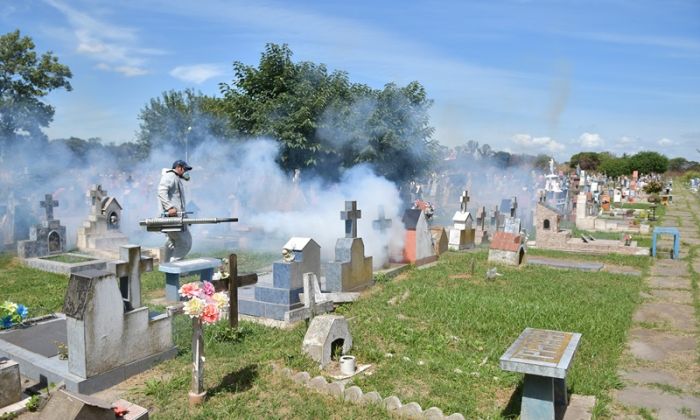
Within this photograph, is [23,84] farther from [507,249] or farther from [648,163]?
[648,163]

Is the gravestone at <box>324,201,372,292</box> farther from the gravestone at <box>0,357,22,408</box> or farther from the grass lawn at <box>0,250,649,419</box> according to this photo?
the gravestone at <box>0,357,22,408</box>

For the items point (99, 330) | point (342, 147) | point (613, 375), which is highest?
point (342, 147)

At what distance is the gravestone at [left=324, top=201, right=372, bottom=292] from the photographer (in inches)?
413

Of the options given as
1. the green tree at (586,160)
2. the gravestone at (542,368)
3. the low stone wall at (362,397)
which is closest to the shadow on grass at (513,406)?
the gravestone at (542,368)

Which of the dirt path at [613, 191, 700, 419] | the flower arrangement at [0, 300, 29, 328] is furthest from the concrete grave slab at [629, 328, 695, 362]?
the flower arrangement at [0, 300, 29, 328]

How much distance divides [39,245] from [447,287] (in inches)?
439

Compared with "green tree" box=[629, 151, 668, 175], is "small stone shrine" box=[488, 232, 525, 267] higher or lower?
lower

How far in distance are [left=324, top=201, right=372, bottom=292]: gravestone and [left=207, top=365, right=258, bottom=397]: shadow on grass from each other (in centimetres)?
411

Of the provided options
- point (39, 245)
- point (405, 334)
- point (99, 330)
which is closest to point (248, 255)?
point (39, 245)

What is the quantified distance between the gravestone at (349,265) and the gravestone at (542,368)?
17.6 feet

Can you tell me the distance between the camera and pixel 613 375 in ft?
21.4

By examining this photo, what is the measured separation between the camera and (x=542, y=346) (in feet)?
17.3

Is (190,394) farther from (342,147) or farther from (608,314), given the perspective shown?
(342,147)

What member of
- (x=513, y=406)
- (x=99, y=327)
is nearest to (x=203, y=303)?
(x=99, y=327)
